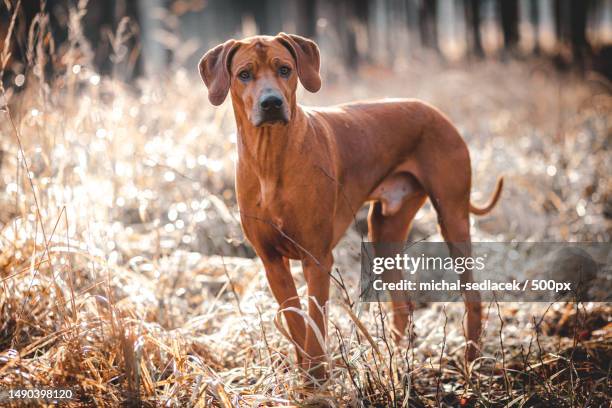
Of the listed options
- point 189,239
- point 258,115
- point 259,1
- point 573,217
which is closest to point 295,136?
point 258,115

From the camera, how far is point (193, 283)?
4168 millimetres

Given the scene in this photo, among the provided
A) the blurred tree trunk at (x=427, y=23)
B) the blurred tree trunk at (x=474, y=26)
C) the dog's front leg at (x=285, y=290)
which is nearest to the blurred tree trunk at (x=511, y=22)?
the blurred tree trunk at (x=474, y=26)

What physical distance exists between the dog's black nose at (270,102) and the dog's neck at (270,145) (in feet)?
0.63

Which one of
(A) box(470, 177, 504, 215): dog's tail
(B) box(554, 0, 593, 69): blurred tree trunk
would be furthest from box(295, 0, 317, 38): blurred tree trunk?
(A) box(470, 177, 504, 215): dog's tail

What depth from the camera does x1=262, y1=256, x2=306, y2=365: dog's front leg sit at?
117 inches

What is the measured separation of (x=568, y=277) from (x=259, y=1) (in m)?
42.0

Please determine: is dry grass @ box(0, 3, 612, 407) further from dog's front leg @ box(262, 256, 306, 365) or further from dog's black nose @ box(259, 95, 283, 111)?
dog's black nose @ box(259, 95, 283, 111)

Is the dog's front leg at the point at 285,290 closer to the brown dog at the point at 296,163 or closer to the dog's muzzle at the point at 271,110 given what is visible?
the brown dog at the point at 296,163

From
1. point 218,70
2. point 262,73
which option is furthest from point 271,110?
point 218,70

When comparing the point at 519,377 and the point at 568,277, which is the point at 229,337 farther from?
the point at 568,277

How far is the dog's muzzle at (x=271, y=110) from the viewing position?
2594mm

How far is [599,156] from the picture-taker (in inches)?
235

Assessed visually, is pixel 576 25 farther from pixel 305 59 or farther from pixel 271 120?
pixel 271 120

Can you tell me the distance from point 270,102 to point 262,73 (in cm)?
23
